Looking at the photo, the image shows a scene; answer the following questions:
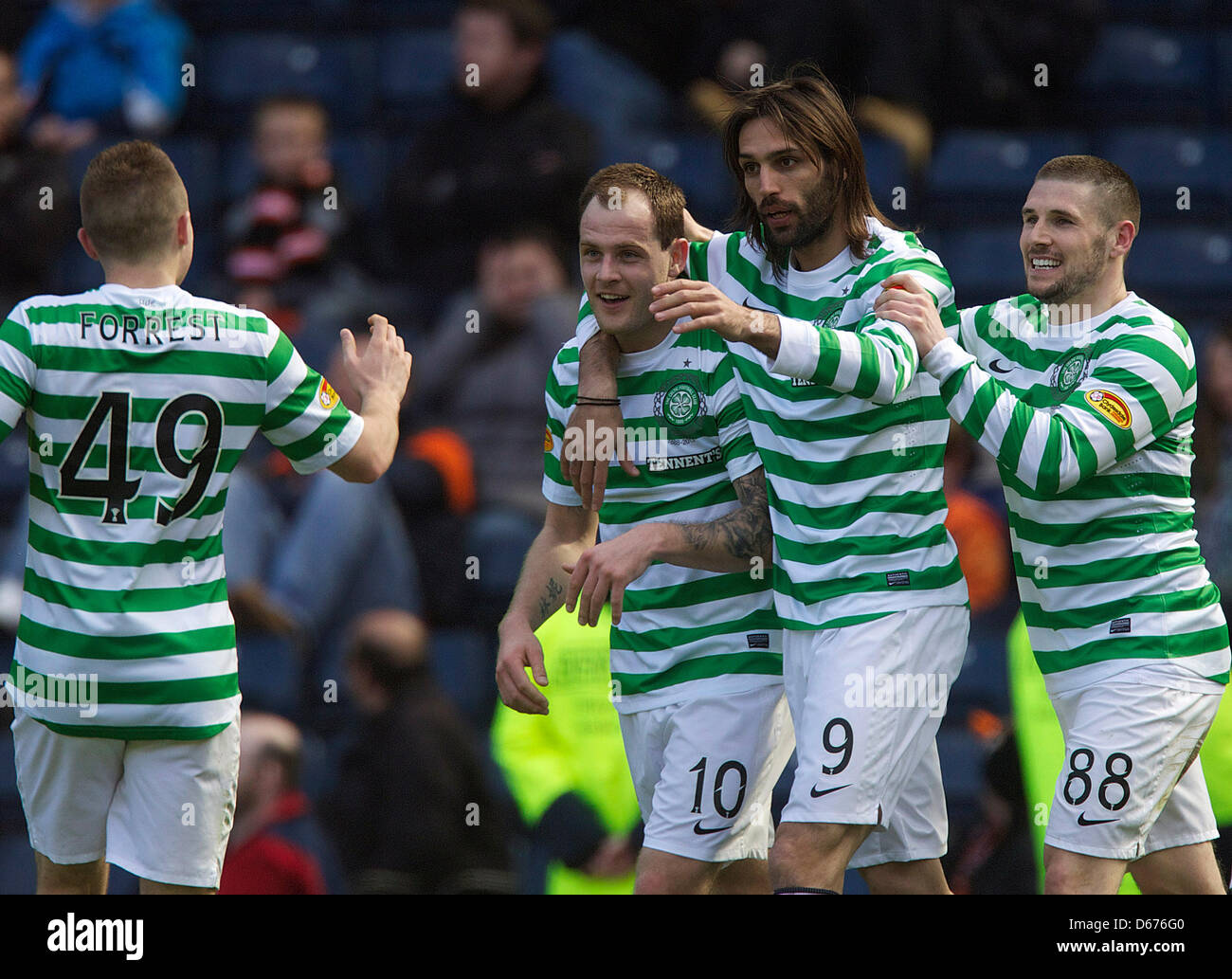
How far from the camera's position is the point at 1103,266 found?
3625mm

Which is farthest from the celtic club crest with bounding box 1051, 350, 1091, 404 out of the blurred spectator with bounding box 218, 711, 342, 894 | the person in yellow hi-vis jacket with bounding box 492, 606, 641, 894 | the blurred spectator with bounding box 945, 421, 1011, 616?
the blurred spectator with bounding box 218, 711, 342, 894

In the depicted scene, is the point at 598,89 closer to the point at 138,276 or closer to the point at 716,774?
the point at 138,276

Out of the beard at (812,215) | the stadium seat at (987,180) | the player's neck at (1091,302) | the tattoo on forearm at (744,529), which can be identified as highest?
the stadium seat at (987,180)

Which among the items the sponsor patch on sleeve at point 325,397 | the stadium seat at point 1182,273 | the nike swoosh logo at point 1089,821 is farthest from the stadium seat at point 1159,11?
the sponsor patch on sleeve at point 325,397

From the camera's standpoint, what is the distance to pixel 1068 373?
11.8ft

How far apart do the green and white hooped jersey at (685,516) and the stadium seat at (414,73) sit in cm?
444

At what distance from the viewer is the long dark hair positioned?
3.53 m

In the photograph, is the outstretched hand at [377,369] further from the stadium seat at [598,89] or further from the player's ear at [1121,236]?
the stadium seat at [598,89]

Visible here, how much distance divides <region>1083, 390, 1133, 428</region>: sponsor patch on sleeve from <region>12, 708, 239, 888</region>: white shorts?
1927 mm

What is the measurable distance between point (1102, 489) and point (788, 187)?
938 mm

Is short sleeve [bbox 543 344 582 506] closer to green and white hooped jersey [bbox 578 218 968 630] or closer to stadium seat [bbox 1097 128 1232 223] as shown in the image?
green and white hooped jersey [bbox 578 218 968 630]

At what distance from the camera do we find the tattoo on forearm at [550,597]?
152 inches
